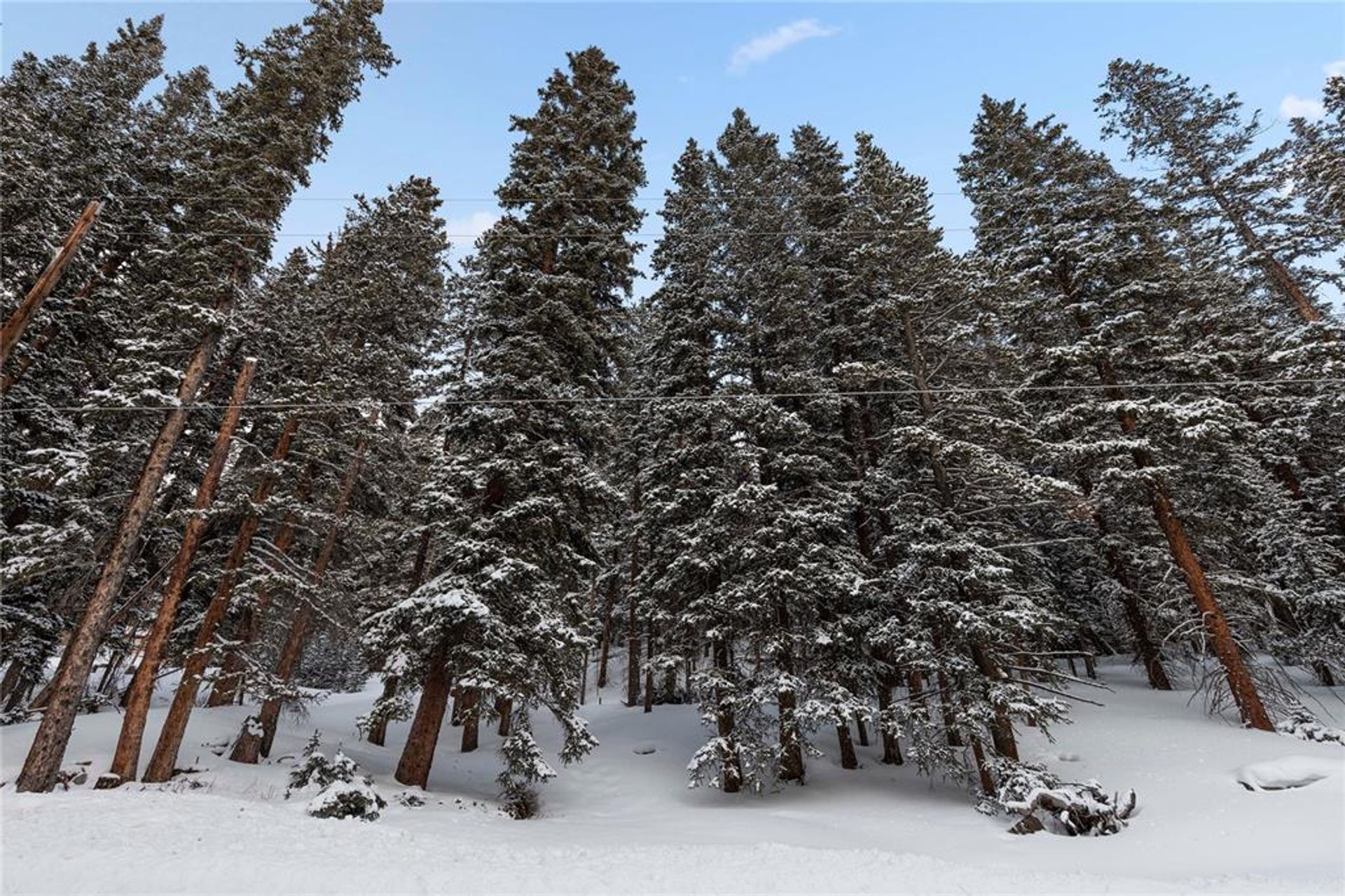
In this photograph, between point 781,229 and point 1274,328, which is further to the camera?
point 1274,328

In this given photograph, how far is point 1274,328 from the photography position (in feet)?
65.2

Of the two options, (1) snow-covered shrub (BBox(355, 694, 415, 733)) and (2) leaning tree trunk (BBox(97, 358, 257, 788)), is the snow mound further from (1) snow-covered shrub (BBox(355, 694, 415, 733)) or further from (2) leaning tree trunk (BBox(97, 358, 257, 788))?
(2) leaning tree trunk (BBox(97, 358, 257, 788))

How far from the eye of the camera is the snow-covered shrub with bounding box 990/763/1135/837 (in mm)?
9703

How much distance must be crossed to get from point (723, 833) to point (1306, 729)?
12.4 metres

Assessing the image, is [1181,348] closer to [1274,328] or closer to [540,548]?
[1274,328]

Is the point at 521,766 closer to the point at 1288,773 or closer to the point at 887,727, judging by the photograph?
the point at 887,727

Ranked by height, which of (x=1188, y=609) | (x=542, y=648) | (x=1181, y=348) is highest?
(x=1181, y=348)

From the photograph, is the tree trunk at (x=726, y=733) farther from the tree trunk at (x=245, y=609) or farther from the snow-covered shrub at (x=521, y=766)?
the tree trunk at (x=245, y=609)

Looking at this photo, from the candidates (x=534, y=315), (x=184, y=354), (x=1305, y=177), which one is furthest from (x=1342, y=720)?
(x=184, y=354)

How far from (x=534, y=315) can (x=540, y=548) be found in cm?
570

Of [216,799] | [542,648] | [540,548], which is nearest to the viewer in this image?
[216,799]

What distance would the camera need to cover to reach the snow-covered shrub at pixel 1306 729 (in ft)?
38.0

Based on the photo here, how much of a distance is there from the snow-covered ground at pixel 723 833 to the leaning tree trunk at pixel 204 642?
3.08 ft

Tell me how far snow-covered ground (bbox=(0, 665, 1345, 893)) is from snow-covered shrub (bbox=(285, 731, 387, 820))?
0.43 meters
